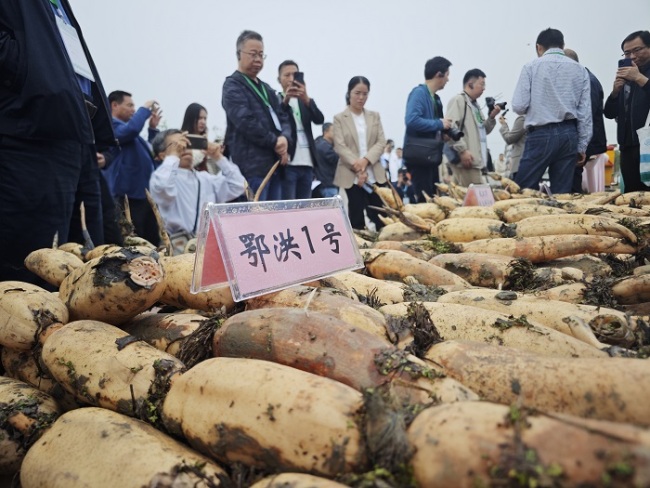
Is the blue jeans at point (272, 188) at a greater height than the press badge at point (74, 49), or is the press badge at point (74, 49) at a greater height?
the press badge at point (74, 49)

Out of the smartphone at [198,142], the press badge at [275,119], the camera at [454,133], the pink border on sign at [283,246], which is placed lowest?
the pink border on sign at [283,246]

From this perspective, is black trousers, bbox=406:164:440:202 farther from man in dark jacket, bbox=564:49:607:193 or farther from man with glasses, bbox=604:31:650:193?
man with glasses, bbox=604:31:650:193

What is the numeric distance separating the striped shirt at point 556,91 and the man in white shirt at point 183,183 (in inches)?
140

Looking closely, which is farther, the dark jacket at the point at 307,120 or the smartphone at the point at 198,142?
the dark jacket at the point at 307,120

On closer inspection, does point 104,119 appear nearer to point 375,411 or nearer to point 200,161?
point 200,161

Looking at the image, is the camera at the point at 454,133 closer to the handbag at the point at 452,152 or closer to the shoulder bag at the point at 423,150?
the shoulder bag at the point at 423,150

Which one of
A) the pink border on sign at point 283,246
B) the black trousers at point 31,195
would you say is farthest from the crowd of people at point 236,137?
the pink border on sign at point 283,246

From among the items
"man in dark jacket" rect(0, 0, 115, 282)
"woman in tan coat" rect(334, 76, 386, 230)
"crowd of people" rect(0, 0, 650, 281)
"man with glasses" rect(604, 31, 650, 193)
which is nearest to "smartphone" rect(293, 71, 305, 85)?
"crowd of people" rect(0, 0, 650, 281)

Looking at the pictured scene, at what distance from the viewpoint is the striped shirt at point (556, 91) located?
5.49m

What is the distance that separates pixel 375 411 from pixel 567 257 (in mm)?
2230

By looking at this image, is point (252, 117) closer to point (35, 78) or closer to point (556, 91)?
point (35, 78)

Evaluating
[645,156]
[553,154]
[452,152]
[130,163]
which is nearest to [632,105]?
[553,154]

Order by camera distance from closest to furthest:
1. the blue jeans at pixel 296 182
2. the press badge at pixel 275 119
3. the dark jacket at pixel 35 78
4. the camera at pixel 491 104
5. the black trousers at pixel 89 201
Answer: the dark jacket at pixel 35 78, the black trousers at pixel 89 201, the press badge at pixel 275 119, the blue jeans at pixel 296 182, the camera at pixel 491 104

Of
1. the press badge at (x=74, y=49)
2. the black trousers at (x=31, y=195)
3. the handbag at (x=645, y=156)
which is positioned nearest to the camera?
the black trousers at (x=31, y=195)
